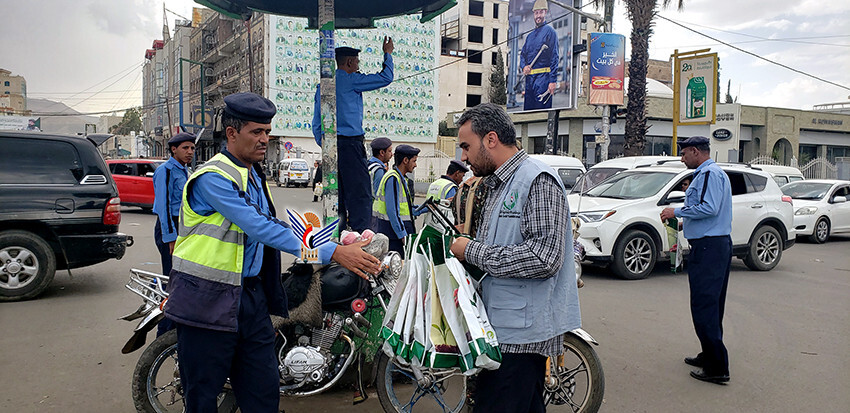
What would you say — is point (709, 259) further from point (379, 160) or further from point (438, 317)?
point (379, 160)

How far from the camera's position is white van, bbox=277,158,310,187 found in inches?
1345

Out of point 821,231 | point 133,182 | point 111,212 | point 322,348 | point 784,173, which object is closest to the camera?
point 322,348

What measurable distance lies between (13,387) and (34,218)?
3.34 meters

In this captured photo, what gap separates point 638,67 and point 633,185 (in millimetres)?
13371

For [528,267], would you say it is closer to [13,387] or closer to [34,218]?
[13,387]

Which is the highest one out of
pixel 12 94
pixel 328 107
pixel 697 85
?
pixel 12 94

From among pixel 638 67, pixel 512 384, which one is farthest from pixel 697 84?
pixel 512 384

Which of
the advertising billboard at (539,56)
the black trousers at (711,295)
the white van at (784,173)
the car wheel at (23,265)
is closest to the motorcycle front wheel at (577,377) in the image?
the black trousers at (711,295)

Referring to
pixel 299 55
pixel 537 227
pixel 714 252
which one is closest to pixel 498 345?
pixel 537 227

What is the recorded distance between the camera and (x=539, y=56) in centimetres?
2694

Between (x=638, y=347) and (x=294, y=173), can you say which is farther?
(x=294, y=173)

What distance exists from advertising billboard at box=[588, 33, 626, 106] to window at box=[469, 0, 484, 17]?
3992cm

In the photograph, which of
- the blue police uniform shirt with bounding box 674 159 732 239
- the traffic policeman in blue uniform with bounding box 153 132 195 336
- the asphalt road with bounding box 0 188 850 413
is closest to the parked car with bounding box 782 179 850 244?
the asphalt road with bounding box 0 188 850 413

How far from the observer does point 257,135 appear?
8.95 ft
